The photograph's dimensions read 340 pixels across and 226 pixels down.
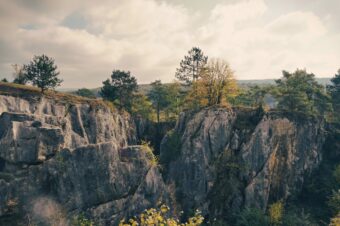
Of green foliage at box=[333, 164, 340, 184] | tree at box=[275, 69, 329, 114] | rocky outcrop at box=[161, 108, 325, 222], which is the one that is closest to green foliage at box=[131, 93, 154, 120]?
rocky outcrop at box=[161, 108, 325, 222]

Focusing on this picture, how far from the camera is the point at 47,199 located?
1825 inches

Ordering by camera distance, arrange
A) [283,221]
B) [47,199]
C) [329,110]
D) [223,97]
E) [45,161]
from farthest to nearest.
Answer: [329,110] < [223,97] < [283,221] < [45,161] < [47,199]

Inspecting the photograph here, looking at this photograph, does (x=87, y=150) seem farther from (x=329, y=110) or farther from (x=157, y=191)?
(x=329, y=110)

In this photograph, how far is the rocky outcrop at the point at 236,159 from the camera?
57344 mm

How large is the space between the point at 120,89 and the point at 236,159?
40.1 metres

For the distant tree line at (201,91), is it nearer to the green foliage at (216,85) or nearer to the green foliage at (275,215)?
the green foliage at (216,85)

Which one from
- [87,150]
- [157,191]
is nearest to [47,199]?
[87,150]

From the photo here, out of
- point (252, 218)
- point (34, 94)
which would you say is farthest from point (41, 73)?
point (252, 218)

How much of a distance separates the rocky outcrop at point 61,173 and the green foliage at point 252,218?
15.2 metres

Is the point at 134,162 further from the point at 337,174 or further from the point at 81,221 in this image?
the point at 337,174

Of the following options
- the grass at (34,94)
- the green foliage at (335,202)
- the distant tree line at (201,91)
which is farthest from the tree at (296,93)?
the grass at (34,94)

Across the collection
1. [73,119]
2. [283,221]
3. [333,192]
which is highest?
[73,119]

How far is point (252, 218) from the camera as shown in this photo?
168 ft

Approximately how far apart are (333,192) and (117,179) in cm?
4266
